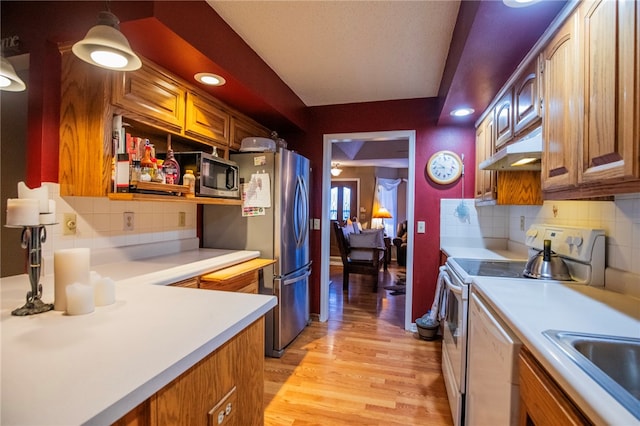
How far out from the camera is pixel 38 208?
0.94 metres

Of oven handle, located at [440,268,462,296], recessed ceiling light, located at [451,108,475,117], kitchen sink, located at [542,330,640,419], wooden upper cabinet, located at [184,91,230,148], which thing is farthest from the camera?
recessed ceiling light, located at [451,108,475,117]

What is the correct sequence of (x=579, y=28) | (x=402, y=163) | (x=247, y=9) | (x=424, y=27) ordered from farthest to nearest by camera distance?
(x=402, y=163) < (x=424, y=27) < (x=247, y=9) < (x=579, y=28)

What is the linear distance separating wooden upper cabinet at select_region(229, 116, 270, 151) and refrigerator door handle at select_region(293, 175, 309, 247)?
0.60 metres

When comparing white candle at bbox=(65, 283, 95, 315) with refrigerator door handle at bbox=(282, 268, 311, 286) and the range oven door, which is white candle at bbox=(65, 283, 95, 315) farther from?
refrigerator door handle at bbox=(282, 268, 311, 286)

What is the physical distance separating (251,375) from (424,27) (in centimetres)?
203

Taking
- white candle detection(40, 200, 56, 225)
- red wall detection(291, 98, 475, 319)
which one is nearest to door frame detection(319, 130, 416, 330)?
red wall detection(291, 98, 475, 319)

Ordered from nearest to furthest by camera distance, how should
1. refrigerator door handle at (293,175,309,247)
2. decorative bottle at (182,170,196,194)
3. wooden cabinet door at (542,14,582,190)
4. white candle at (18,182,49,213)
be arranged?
white candle at (18,182,49,213) → wooden cabinet door at (542,14,582,190) → decorative bottle at (182,170,196,194) → refrigerator door handle at (293,175,309,247)

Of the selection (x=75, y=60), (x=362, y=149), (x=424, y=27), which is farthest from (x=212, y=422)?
(x=362, y=149)

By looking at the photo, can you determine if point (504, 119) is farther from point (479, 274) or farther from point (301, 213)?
point (301, 213)

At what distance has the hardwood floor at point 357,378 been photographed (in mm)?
1835

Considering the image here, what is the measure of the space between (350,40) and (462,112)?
120 centimetres

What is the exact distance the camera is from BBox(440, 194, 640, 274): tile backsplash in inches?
51.6

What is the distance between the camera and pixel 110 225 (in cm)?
189

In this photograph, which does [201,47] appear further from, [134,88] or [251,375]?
[251,375]
